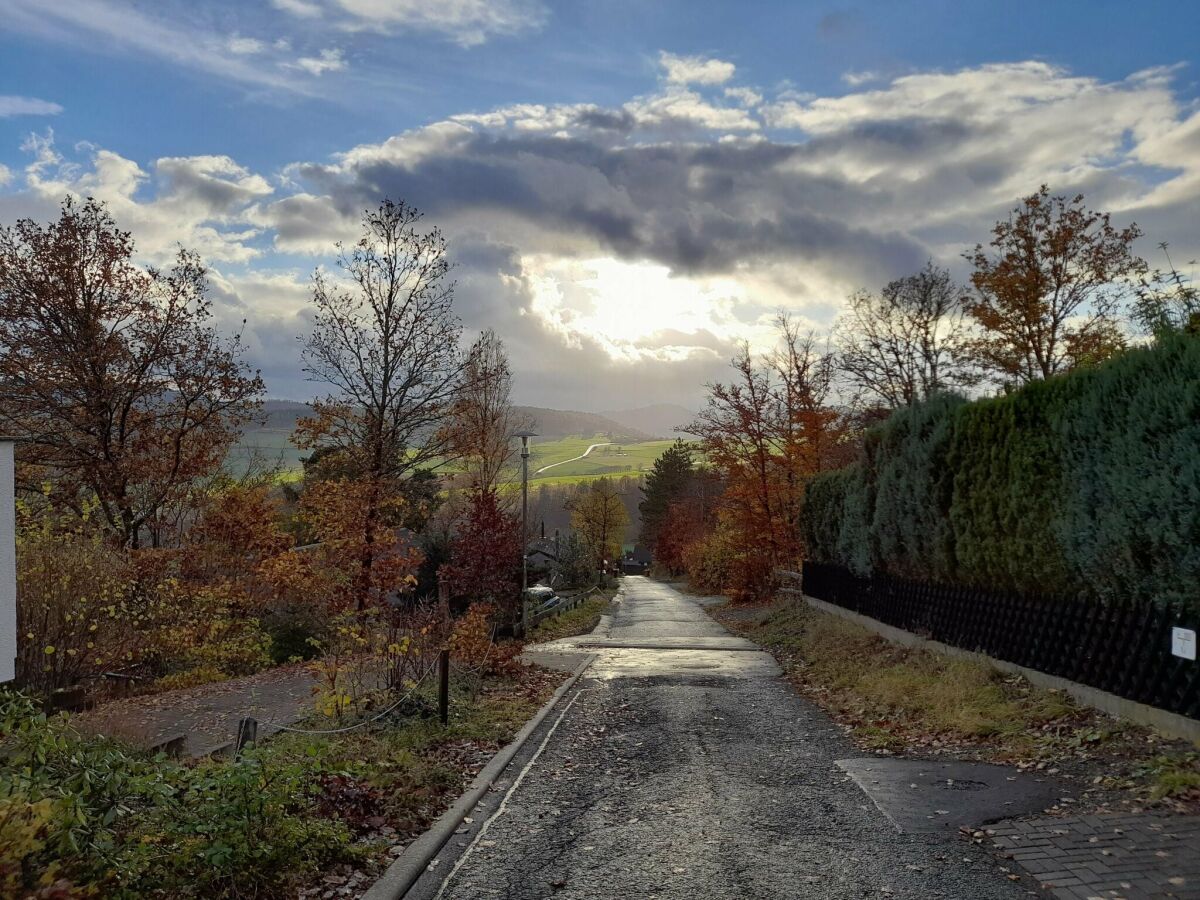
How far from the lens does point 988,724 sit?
8.96 metres

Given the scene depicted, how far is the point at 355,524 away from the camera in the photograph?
56.3 ft

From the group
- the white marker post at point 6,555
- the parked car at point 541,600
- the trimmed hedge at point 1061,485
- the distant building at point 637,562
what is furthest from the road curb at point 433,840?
the distant building at point 637,562

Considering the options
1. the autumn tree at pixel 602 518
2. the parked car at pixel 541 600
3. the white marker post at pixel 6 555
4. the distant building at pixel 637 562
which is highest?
the white marker post at pixel 6 555

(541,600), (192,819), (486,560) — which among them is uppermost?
(192,819)

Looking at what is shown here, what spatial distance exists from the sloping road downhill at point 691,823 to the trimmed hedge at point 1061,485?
3.27 metres

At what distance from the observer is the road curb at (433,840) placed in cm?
534

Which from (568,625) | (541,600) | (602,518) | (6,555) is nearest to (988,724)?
(6,555)

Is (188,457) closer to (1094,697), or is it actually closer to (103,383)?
(103,383)

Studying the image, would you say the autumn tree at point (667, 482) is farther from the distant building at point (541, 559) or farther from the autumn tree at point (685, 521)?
the distant building at point (541, 559)

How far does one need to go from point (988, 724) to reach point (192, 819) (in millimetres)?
7472

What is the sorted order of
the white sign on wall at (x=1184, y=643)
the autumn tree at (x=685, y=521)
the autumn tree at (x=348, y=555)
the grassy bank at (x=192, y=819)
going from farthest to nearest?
the autumn tree at (x=685, y=521) < the autumn tree at (x=348, y=555) < the white sign on wall at (x=1184, y=643) < the grassy bank at (x=192, y=819)

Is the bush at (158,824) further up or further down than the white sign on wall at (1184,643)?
further down

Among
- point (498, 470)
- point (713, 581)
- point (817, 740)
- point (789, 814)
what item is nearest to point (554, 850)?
point (789, 814)

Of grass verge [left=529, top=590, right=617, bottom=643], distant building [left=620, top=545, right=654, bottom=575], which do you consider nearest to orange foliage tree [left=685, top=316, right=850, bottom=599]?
grass verge [left=529, top=590, right=617, bottom=643]
